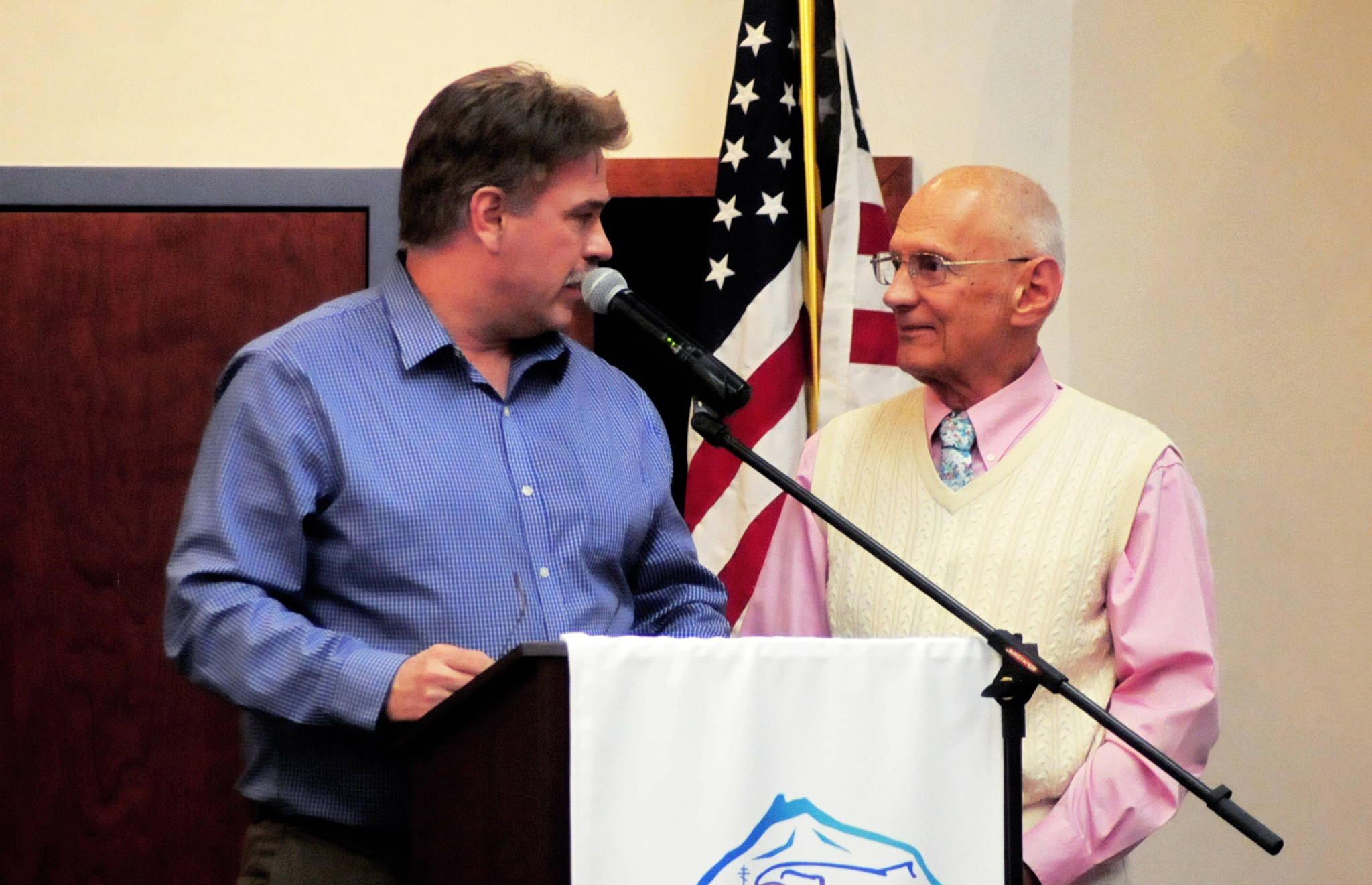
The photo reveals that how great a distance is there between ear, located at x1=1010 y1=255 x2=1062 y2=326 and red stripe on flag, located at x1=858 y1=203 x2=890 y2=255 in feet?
2.56

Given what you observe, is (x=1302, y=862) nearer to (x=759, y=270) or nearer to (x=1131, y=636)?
(x=1131, y=636)

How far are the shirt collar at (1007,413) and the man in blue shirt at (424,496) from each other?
48cm

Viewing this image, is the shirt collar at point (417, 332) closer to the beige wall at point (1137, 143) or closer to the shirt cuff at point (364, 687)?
the shirt cuff at point (364, 687)

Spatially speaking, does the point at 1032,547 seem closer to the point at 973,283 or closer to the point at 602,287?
the point at 973,283

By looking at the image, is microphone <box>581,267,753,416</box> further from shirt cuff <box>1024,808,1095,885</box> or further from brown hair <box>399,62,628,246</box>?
shirt cuff <box>1024,808,1095,885</box>

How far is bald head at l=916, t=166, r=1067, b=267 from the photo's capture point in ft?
7.27

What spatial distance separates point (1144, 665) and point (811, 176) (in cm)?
138

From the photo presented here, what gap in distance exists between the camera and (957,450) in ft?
7.26

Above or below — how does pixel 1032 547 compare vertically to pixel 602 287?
below

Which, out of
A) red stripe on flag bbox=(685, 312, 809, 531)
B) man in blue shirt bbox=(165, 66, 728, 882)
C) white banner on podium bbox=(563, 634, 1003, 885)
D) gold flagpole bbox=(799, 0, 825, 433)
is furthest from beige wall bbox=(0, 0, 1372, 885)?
white banner on podium bbox=(563, 634, 1003, 885)

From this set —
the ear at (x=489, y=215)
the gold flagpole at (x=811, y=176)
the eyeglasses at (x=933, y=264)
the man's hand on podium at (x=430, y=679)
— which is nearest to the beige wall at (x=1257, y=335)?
the gold flagpole at (x=811, y=176)

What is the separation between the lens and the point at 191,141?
318 cm

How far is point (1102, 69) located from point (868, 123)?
1.75 ft

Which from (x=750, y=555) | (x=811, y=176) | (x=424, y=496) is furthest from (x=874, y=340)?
(x=424, y=496)
